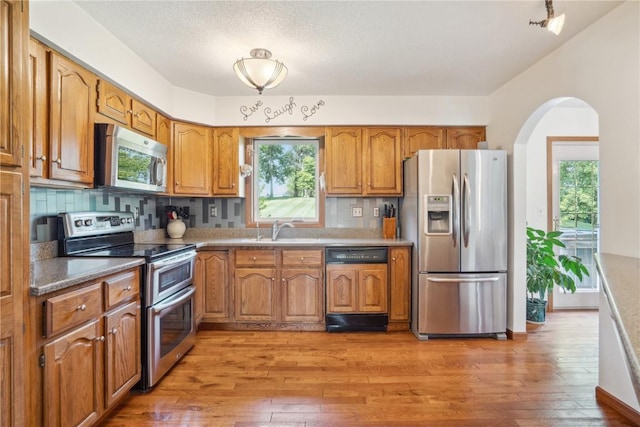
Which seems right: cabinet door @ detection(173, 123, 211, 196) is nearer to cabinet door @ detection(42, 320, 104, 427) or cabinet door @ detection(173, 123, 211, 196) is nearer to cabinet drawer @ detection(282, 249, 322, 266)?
cabinet drawer @ detection(282, 249, 322, 266)

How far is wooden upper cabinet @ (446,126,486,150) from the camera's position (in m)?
3.49

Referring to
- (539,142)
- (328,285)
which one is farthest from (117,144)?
→ (539,142)

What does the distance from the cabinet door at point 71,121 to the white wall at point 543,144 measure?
14.1 ft

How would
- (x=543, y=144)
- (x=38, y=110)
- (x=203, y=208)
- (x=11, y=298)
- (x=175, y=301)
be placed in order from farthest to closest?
(x=543, y=144)
(x=203, y=208)
(x=175, y=301)
(x=38, y=110)
(x=11, y=298)

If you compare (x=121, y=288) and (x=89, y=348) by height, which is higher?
(x=121, y=288)

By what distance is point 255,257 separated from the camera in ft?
10.5

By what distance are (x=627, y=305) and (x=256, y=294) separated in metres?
2.82

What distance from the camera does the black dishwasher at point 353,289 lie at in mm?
3180

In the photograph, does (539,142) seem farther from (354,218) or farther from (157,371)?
(157,371)

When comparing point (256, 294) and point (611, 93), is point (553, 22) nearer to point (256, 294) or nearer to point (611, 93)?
point (611, 93)

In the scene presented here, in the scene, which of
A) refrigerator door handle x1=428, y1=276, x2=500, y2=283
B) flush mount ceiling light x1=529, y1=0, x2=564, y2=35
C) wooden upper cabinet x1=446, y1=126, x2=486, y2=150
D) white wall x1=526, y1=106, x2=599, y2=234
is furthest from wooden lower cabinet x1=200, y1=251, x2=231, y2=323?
white wall x1=526, y1=106, x2=599, y2=234

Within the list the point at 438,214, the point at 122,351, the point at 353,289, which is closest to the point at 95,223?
the point at 122,351

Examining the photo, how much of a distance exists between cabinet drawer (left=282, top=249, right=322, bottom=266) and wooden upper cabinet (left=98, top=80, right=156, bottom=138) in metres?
1.63

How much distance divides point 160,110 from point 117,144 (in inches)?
34.5
